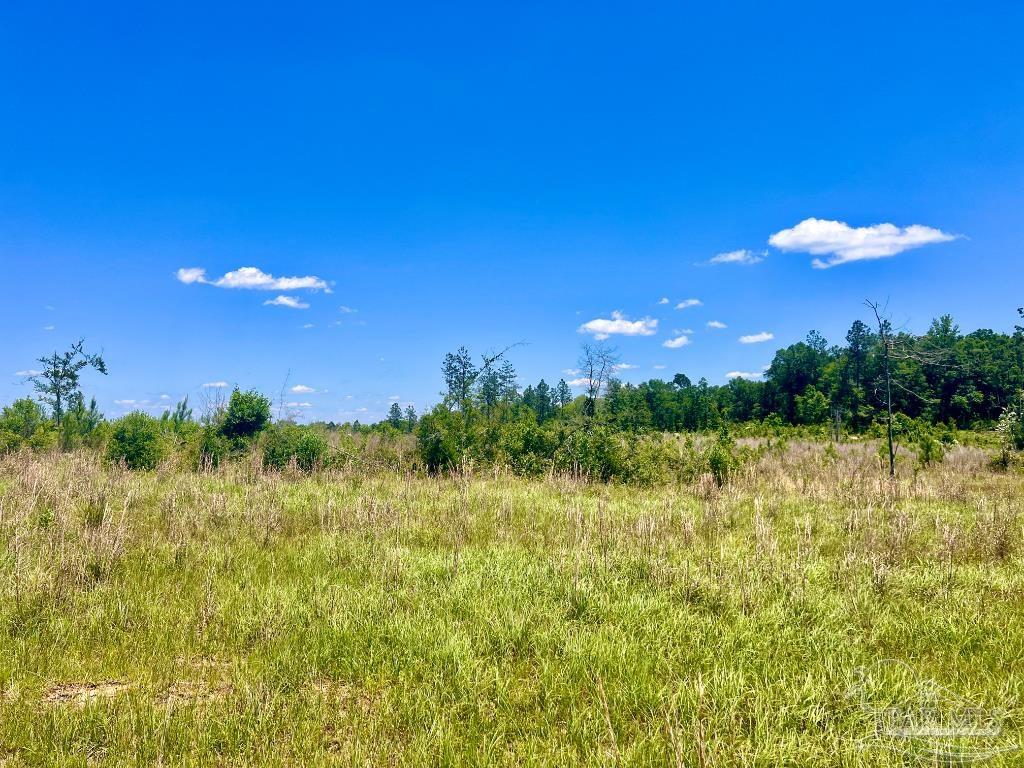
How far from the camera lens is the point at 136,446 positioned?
13.8 m

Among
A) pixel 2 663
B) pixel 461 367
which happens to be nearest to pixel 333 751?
pixel 2 663

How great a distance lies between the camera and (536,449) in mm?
14805

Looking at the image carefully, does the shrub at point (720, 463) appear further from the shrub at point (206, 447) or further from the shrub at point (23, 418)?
the shrub at point (23, 418)

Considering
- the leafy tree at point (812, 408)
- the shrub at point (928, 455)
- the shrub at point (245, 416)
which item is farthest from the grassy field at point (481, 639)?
the leafy tree at point (812, 408)

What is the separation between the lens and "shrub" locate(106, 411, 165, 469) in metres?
13.7

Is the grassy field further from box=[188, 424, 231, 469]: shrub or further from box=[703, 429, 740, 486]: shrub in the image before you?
box=[188, 424, 231, 469]: shrub

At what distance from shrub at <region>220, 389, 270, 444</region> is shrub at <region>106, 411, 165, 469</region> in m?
1.95

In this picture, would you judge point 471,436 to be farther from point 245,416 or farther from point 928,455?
point 928,455

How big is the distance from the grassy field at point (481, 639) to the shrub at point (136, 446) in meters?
6.99

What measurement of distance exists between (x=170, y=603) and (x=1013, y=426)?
23037 millimetres

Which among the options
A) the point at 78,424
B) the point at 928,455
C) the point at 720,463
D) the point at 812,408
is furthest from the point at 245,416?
the point at 812,408

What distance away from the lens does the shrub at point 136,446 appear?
1366 centimetres

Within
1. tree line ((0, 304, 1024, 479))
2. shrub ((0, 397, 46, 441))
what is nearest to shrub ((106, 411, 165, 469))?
tree line ((0, 304, 1024, 479))

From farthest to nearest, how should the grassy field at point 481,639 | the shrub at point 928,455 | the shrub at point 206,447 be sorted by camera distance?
the shrub at point 928,455 < the shrub at point 206,447 < the grassy field at point 481,639
